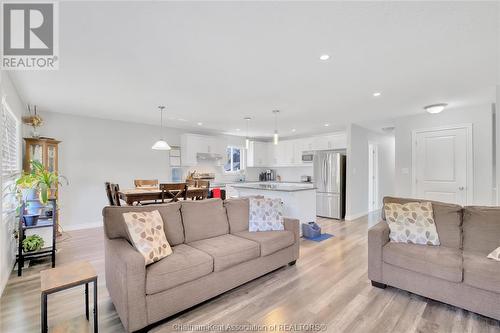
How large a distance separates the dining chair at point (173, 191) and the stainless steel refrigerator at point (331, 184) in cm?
350

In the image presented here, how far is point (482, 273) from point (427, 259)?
37cm

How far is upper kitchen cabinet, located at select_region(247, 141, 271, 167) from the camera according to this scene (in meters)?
7.88

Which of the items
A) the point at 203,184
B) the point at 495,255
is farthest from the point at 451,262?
the point at 203,184

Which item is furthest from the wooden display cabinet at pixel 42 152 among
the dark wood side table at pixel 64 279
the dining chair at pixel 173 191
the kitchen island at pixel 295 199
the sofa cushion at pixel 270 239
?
the sofa cushion at pixel 270 239

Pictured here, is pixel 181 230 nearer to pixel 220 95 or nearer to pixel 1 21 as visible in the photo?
pixel 220 95

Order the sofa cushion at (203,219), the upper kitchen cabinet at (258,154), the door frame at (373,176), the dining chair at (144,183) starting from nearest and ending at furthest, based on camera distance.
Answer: the sofa cushion at (203,219)
the dining chair at (144,183)
the door frame at (373,176)
the upper kitchen cabinet at (258,154)

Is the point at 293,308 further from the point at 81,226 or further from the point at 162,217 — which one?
the point at 81,226

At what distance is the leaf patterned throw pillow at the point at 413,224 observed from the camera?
2514mm

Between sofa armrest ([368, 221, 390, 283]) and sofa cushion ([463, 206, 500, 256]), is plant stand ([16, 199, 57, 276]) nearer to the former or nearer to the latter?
sofa armrest ([368, 221, 390, 283])

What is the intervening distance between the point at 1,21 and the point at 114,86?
1377 mm

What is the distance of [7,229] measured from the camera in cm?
277

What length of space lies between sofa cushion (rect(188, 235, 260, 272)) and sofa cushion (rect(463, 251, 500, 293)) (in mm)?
1888

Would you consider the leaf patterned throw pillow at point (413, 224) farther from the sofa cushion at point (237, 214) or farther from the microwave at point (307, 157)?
the microwave at point (307, 157)

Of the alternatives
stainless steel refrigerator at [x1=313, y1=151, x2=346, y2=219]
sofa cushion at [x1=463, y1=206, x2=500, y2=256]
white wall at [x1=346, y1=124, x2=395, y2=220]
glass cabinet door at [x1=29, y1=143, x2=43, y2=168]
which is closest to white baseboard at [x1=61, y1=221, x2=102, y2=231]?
glass cabinet door at [x1=29, y1=143, x2=43, y2=168]
